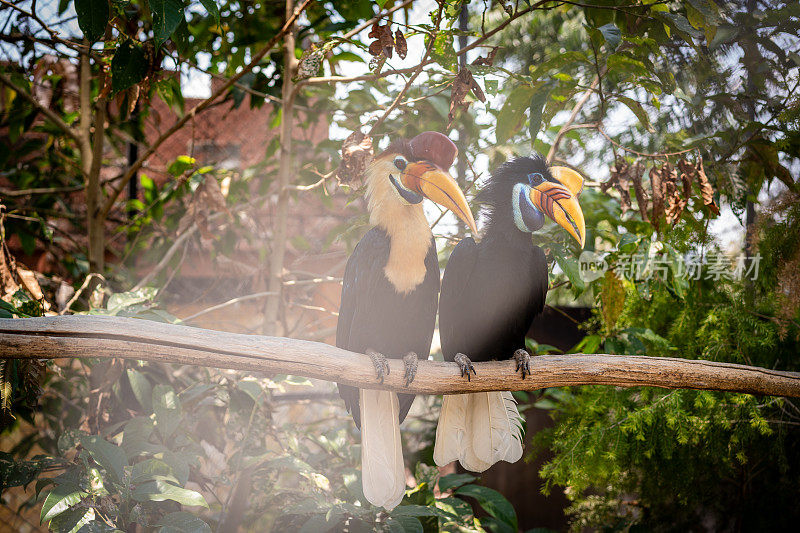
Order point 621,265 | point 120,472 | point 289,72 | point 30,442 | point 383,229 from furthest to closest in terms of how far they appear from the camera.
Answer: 1. point 30,442
2. point 289,72
3. point 621,265
4. point 120,472
5. point 383,229

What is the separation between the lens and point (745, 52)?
1.50 meters

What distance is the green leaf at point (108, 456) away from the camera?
1.18 meters

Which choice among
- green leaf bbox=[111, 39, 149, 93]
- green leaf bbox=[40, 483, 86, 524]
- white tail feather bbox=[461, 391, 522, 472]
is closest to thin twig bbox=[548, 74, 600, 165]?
white tail feather bbox=[461, 391, 522, 472]

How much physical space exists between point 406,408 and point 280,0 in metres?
A: 1.39

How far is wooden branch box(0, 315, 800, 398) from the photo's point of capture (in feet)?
3.13

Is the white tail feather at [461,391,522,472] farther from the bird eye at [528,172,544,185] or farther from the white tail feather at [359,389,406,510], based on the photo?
the bird eye at [528,172,544,185]

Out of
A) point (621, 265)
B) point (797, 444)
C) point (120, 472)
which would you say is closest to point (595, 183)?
point (621, 265)

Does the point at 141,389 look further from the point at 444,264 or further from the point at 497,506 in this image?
the point at 497,506

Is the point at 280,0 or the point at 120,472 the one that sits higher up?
the point at 280,0

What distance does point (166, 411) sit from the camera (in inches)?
53.3

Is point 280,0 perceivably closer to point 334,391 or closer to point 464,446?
point 334,391

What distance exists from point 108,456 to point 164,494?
18 centimetres

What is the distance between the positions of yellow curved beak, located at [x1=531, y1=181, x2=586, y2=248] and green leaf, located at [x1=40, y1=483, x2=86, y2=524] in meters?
1.11

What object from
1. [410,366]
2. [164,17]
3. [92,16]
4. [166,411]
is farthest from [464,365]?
[92,16]
